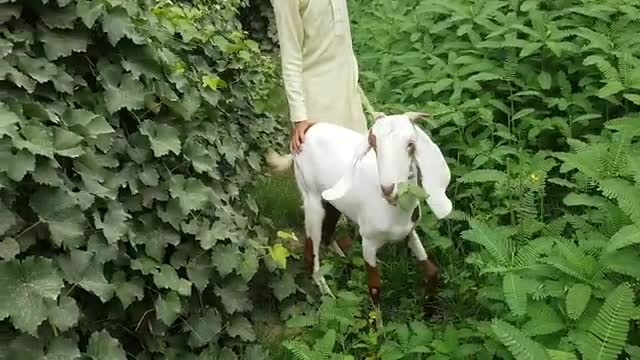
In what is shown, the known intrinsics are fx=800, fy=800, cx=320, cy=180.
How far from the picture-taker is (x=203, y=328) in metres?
3.42

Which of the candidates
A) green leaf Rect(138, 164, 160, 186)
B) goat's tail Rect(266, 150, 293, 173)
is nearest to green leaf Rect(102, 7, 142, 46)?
green leaf Rect(138, 164, 160, 186)

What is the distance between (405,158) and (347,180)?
0.43 meters

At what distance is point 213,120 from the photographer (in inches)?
151

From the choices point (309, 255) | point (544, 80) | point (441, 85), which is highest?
point (544, 80)

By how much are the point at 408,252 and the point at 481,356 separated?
4.05 ft

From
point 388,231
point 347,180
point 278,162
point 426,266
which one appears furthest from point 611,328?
point 278,162

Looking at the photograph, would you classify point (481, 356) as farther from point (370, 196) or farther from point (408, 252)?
point (408, 252)

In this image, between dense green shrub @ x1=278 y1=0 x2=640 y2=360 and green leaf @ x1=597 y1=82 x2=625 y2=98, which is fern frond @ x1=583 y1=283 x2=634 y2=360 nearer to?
dense green shrub @ x1=278 y1=0 x2=640 y2=360

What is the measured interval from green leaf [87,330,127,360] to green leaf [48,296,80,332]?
164mm

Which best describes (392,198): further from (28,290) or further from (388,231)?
(28,290)

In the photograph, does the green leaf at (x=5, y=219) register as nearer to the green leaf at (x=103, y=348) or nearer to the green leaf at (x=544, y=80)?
the green leaf at (x=103, y=348)

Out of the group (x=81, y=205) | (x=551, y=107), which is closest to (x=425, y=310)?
(x=551, y=107)

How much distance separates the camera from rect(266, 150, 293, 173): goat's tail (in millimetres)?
6070

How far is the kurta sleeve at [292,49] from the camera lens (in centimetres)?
394
